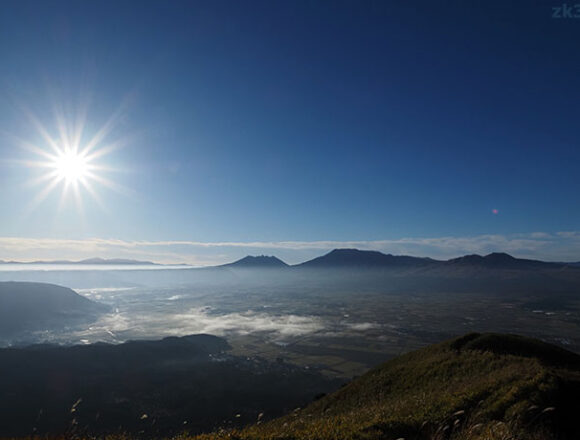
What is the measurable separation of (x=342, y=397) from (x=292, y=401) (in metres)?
70.2

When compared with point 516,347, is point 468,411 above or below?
above

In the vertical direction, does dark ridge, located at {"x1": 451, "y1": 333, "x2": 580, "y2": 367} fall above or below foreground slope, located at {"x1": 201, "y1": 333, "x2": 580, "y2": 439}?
below

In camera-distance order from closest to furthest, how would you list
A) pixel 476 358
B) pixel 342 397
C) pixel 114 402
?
pixel 476 358 → pixel 342 397 → pixel 114 402

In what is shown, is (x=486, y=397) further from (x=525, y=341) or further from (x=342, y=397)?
(x=525, y=341)

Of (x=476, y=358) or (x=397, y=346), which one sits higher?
(x=476, y=358)

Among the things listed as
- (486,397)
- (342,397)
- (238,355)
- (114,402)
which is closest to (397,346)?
(238,355)

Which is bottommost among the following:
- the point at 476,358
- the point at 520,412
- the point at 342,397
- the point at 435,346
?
the point at 342,397

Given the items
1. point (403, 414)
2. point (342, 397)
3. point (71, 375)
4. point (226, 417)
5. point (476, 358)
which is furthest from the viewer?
point (71, 375)

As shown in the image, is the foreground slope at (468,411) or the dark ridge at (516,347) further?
the dark ridge at (516,347)

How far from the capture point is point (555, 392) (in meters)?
16.4

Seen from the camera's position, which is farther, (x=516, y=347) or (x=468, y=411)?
(x=516, y=347)

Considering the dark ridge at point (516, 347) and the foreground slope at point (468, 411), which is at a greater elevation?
the foreground slope at point (468, 411)

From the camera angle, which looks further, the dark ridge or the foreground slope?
the dark ridge

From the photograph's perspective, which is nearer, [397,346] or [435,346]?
[435,346]
